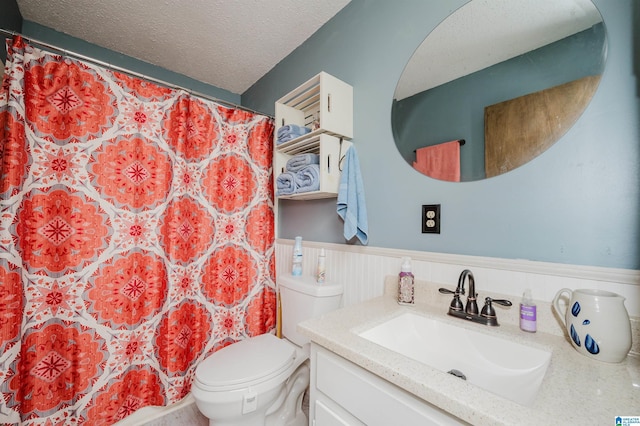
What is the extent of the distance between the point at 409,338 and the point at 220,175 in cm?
143

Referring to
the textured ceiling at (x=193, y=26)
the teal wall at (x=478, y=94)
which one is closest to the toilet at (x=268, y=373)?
the teal wall at (x=478, y=94)

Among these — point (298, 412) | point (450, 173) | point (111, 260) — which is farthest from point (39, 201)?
point (450, 173)

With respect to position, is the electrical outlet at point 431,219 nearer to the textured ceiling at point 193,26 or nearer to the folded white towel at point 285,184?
the folded white towel at point 285,184

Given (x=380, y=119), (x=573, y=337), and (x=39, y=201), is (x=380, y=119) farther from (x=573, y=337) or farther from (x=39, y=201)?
(x=39, y=201)

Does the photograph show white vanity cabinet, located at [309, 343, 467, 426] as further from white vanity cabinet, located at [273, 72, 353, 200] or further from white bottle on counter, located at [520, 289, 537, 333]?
white vanity cabinet, located at [273, 72, 353, 200]

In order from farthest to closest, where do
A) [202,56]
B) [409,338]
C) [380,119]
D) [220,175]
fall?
1. [202,56]
2. [220,175]
3. [380,119]
4. [409,338]

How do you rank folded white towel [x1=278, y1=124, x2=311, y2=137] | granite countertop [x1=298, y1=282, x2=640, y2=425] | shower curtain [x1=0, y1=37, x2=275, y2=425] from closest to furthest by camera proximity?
granite countertop [x1=298, y1=282, x2=640, y2=425]
shower curtain [x1=0, y1=37, x2=275, y2=425]
folded white towel [x1=278, y1=124, x2=311, y2=137]

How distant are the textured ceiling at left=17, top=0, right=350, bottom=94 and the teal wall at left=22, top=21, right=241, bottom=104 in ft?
0.13

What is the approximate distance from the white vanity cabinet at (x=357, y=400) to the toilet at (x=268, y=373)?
377 millimetres

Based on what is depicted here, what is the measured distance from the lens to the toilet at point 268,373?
1.03m

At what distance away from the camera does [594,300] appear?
62 cm

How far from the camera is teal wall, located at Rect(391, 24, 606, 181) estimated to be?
75 cm

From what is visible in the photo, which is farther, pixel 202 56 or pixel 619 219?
pixel 202 56

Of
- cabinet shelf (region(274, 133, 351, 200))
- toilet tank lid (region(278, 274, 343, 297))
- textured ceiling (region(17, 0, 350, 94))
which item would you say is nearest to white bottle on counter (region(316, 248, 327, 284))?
toilet tank lid (region(278, 274, 343, 297))
